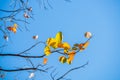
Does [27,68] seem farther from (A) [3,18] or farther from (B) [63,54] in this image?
(A) [3,18]

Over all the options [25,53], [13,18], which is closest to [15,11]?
[13,18]

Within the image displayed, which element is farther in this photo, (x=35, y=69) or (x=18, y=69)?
(x=35, y=69)

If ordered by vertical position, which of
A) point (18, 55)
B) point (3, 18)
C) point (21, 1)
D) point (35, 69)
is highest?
point (21, 1)

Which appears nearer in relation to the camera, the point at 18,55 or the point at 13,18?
the point at 18,55

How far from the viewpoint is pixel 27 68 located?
3.53m

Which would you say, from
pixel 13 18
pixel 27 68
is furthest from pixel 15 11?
pixel 27 68

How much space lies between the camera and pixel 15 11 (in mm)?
3773

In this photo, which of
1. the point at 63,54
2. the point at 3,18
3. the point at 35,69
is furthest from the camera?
the point at 3,18

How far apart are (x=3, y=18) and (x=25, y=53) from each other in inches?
36.8

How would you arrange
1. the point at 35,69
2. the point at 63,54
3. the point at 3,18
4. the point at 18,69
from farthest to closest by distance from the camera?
the point at 3,18 → the point at 35,69 → the point at 18,69 → the point at 63,54

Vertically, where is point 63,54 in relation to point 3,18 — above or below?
below

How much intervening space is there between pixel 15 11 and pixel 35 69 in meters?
1.25

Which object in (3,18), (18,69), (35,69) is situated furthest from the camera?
(3,18)

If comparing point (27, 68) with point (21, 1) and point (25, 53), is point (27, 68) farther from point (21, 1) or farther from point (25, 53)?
point (21, 1)
